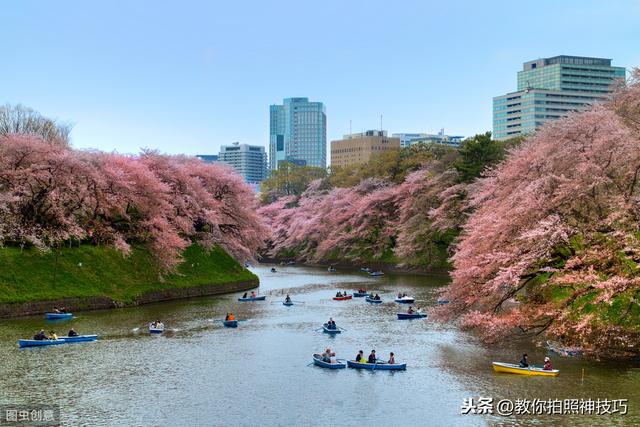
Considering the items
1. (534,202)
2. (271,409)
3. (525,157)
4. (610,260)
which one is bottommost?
(271,409)

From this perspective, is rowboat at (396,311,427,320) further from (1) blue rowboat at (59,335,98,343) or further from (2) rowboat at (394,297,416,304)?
(1) blue rowboat at (59,335,98,343)

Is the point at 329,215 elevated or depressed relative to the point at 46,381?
elevated

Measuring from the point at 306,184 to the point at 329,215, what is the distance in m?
42.8

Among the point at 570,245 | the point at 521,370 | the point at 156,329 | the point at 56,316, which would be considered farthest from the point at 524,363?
the point at 56,316

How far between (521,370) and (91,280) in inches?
1528

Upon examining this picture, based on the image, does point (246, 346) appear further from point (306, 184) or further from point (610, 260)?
point (306, 184)

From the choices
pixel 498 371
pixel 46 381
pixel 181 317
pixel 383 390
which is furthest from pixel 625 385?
pixel 181 317

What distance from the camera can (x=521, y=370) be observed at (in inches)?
1387

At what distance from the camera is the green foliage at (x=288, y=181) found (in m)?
163

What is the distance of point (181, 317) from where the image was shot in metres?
55.6

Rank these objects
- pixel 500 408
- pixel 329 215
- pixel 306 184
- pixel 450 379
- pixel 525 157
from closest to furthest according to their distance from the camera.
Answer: pixel 500 408, pixel 450 379, pixel 525 157, pixel 329 215, pixel 306 184

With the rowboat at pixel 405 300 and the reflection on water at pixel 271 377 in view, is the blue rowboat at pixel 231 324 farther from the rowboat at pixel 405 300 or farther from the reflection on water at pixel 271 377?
the rowboat at pixel 405 300

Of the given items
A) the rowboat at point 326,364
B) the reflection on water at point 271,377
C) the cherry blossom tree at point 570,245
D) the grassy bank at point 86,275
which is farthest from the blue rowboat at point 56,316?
the cherry blossom tree at point 570,245

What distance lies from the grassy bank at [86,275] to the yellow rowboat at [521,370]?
35473mm
